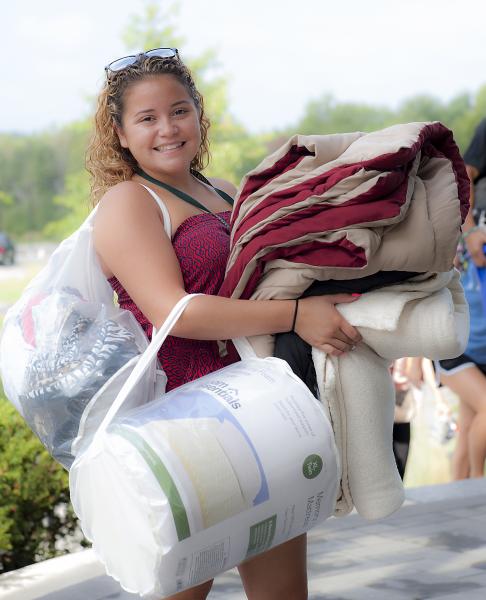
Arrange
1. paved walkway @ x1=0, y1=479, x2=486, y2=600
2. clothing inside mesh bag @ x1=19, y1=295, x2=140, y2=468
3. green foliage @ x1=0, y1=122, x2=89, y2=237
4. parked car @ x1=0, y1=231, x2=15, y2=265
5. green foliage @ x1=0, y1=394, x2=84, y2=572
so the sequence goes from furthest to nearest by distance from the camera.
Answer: green foliage @ x1=0, y1=122, x2=89, y2=237, parked car @ x1=0, y1=231, x2=15, y2=265, green foliage @ x1=0, y1=394, x2=84, y2=572, paved walkway @ x1=0, y1=479, x2=486, y2=600, clothing inside mesh bag @ x1=19, y1=295, x2=140, y2=468

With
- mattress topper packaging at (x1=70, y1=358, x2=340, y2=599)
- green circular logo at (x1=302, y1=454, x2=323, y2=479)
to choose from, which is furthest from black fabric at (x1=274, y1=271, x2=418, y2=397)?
green circular logo at (x1=302, y1=454, x2=323, y2=479)

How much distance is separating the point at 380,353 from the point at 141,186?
65 cm

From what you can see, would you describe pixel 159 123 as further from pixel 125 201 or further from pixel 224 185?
pixel 224 185

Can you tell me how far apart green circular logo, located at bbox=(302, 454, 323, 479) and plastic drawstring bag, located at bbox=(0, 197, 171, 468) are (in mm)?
389

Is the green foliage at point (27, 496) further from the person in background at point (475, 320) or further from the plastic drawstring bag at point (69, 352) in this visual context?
the person in background at point (475, 320)

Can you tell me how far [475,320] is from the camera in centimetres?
447

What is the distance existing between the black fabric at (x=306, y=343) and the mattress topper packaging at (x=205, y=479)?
0.36 feet

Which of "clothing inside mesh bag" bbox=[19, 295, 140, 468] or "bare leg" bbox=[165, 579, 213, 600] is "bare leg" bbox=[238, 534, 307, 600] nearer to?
"bare leg" bbox=[165, 579, 213, 600]

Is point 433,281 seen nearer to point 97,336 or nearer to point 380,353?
point 380,353

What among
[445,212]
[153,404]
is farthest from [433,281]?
[153,404]

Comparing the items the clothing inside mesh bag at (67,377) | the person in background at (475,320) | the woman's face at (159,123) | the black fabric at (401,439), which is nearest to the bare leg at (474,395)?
the person in background at (475,320)

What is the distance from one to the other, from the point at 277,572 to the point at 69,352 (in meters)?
0.72

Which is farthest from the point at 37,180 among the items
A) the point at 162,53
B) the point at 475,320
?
the point at 162,53

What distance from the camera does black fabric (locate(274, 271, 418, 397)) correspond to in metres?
2.08
